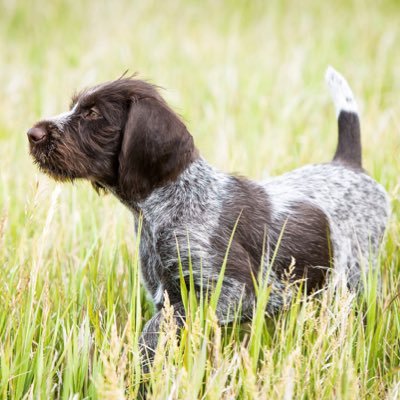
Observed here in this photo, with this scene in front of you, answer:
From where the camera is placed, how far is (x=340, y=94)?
14.4 ft

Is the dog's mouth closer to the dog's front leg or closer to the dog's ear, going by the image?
the dog's ear

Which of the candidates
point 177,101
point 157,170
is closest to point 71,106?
point 157,170

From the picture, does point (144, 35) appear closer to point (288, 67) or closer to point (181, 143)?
point (288, 67)

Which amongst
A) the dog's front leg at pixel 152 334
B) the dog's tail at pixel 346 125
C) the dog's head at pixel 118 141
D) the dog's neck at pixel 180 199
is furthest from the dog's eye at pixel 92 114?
the dog's tail at pixel 346 125

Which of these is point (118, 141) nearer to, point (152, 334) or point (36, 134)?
point (36, 134)

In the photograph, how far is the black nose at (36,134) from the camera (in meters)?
3.33

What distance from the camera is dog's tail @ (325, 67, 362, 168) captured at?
429 centimetres

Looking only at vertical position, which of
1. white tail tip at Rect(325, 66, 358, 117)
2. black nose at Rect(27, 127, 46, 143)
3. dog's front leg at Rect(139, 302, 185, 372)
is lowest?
dog's front leg at Rect(139, 302, 185, 372)

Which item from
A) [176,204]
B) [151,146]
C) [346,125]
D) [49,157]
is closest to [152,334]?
[176,204]

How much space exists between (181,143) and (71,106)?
0.73 metres

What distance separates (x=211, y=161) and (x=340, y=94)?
62.0 inches

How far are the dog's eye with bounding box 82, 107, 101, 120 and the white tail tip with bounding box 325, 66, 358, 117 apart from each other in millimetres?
1637

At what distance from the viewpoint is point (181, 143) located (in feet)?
10.7

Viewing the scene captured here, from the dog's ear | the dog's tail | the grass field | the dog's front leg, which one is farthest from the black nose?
the dog's tail
